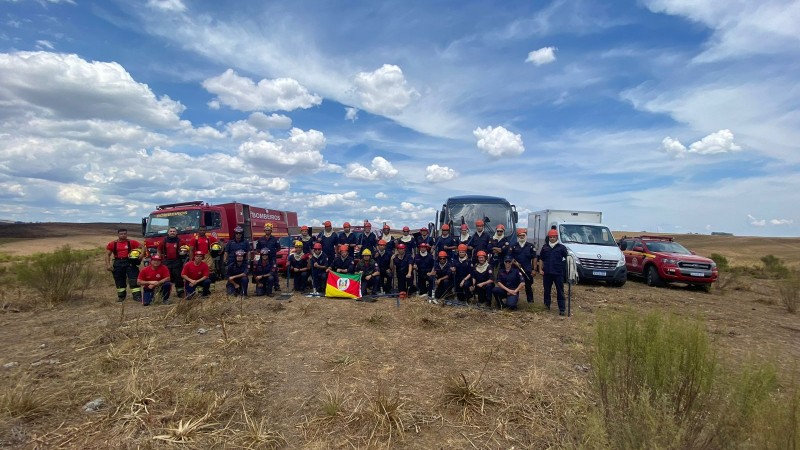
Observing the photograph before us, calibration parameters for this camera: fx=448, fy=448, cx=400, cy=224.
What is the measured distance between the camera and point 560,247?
347 inches

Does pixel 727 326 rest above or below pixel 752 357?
below

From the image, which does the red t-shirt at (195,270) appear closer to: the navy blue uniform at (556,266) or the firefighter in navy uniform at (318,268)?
the firefighter in navy uniform at (318,268)

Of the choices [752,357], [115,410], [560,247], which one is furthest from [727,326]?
[115,410]

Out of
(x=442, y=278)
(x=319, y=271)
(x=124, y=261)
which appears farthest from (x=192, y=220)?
(x=442, y=278)

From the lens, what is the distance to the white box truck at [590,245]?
12594 mm

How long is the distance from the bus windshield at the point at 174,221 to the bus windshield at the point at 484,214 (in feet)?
25.1

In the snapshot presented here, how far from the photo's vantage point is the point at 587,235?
13859 mm

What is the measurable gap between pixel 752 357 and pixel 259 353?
198 inches

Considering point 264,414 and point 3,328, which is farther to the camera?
point 3,328

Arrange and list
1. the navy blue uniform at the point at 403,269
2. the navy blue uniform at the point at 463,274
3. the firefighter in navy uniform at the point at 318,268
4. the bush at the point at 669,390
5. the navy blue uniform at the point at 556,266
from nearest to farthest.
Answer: the bush at the point at 669,390 → the navy blue uniform at the point at 556,266 → the navy blue uniform at the point at 463,274 → the navy blue uniform at the point at 403,269 → the firefighter in navy uniform at the point at 318,268

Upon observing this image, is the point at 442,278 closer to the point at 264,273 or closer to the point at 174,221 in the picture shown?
the point at 264,273

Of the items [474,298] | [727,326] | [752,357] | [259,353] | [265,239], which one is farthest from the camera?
[265,239]

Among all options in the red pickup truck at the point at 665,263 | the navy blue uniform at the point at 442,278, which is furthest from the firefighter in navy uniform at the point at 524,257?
the red pickup truck at the point at 665,263

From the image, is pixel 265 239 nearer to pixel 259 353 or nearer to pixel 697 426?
pixel 259 353
